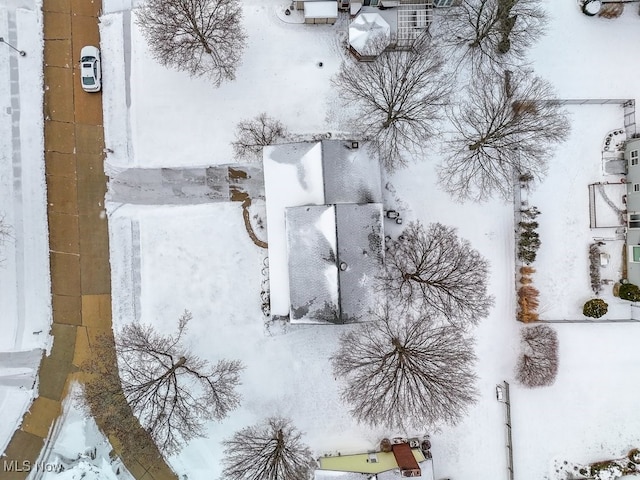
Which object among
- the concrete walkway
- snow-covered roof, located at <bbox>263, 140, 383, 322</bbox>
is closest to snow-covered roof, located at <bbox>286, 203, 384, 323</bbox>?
snow-covered roof, located at <bbox>263, 140, 383, 322</bbox>

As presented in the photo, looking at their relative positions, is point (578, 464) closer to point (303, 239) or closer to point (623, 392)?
point (623, 392)

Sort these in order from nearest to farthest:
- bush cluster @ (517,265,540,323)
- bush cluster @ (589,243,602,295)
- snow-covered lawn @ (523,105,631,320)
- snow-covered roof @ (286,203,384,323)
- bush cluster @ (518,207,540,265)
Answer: snow-covered roof @ (286,203,384,323), bush cluster @ (518,207,540,265), bush cluster @ (517,265,540,323), bush cluster @ (589,243,602,295), snow-covered lawn @ (523,105,631,320)

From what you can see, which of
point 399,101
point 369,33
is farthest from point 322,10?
point 399,101

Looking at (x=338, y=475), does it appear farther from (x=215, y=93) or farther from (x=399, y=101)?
(x=215, y=93)

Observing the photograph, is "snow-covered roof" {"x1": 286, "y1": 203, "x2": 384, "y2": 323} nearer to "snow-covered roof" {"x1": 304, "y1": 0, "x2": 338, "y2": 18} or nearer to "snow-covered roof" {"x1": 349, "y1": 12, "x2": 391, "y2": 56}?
"snow-covered roof" {"x1": 349, "y1": 12, "x2": 391, "y2": 56}

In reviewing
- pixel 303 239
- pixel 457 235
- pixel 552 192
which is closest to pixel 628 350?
pixel 552 192

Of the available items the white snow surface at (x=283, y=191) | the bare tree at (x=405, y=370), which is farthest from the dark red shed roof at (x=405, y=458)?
the white snow surface at (x=283, y=191)
